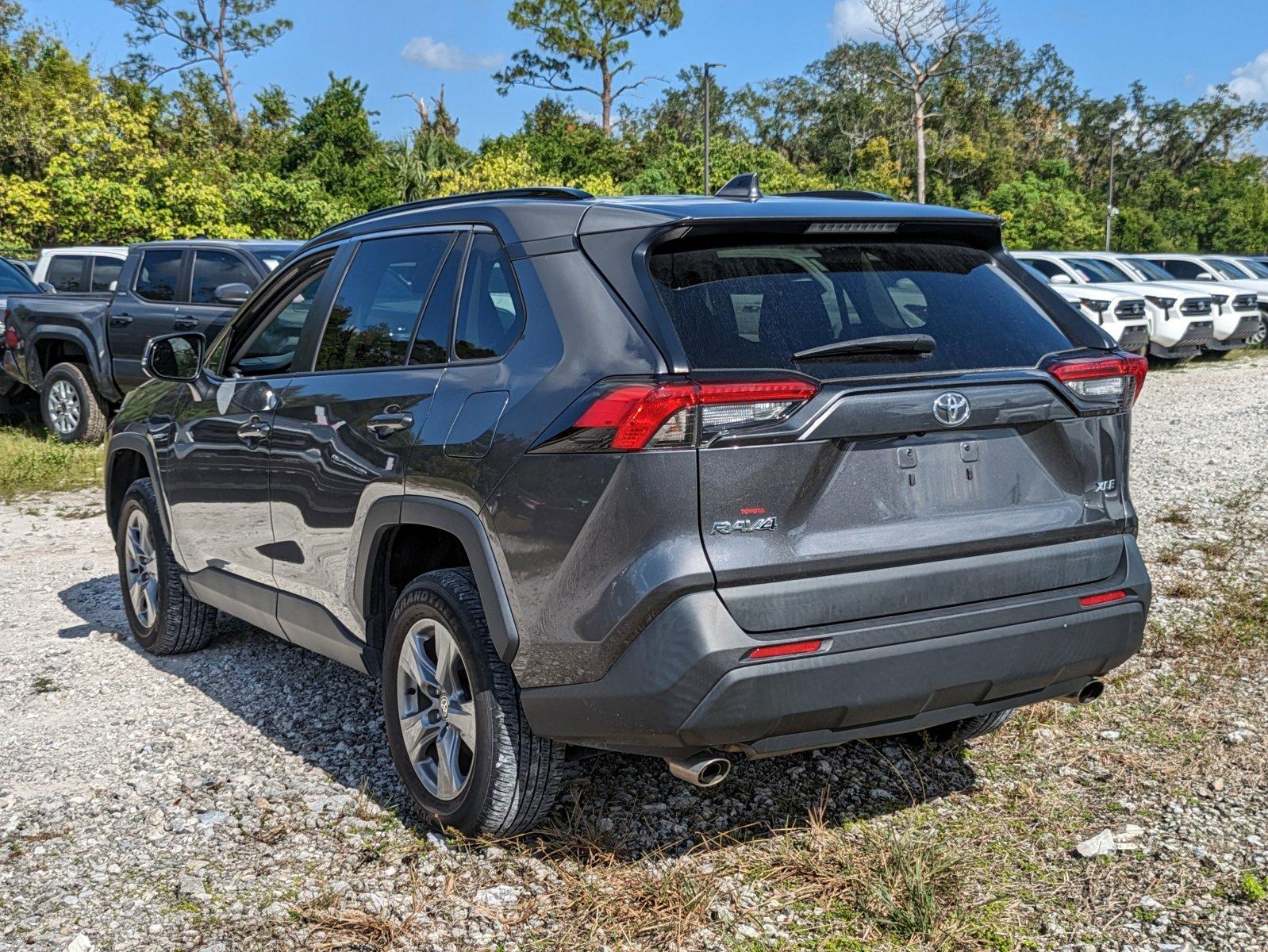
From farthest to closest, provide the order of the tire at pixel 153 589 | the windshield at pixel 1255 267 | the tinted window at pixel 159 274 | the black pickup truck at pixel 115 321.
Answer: the windshield at pixel 1255 267 < the tinted window at pixel 159 274 < the black pickup truck at pixel 115 321 < the tire at pixel 153 589

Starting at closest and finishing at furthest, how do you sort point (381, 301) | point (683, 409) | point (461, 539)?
point (683, 409) → point (461, 539) → point (381, 301)

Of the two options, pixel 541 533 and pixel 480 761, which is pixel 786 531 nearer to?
pixel 541 533

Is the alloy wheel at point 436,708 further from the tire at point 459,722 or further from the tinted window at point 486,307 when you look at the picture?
the tinted window at point 486,307

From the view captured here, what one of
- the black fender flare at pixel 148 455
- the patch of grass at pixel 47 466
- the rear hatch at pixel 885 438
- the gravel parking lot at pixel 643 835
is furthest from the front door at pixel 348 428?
the patch of grass at pixel 47 466

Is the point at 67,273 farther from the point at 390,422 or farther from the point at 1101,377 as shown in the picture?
the point at 1101,377

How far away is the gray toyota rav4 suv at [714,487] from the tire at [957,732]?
0.78m

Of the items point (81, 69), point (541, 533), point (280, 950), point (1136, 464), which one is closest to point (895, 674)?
point (541, 533)

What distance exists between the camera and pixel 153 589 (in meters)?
5.83

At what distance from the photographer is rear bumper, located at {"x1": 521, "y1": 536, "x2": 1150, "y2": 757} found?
3.00 metres

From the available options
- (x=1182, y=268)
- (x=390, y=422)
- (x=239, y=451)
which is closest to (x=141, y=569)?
(x=239, y=451)

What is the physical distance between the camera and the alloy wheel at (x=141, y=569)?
580 centimetres

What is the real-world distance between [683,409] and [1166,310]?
18.7 metres

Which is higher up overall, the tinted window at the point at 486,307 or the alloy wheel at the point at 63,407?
the tinted window at the point at 486,307

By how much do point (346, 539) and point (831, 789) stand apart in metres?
1.72
